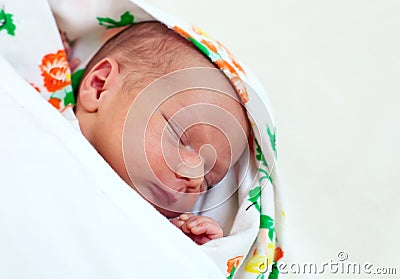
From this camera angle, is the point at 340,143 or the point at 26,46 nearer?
the point at 26,46

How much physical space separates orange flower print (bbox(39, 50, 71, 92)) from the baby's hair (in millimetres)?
56

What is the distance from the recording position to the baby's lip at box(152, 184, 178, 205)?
36.1 inches

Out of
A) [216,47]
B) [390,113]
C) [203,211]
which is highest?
[216,47]

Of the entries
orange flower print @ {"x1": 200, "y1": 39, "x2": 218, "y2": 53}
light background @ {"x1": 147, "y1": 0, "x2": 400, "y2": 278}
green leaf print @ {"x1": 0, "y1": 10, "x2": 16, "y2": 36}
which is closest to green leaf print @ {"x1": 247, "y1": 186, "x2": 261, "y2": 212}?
light background @ {"x1": 147, "y1": 0, "x2": 400, "y2": 278}

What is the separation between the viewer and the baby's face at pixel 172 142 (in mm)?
908

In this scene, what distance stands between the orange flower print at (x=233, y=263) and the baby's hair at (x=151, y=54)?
0.27m

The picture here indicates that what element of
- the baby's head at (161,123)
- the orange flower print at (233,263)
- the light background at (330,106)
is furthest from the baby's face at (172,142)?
the light background at (330,106)

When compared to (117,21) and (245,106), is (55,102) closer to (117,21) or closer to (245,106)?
(117,21)

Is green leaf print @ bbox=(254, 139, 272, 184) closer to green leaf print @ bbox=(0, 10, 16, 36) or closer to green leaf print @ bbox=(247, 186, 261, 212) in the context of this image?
green leaf print @ bbox=(247, 186, 261, 212)

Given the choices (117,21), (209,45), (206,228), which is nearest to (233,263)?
(206,228)

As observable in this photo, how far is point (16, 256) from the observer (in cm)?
71

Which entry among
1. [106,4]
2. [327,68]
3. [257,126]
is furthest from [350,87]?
[106,4]

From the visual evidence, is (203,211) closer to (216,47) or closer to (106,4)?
(216,47)

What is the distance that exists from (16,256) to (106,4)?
1.61 feet
